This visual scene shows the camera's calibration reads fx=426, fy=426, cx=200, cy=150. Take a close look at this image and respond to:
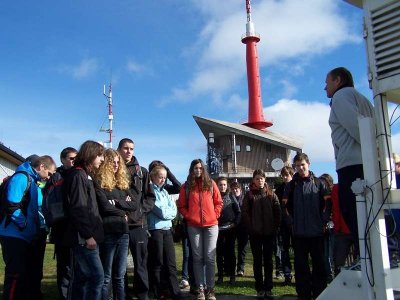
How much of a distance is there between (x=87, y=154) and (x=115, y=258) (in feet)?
4.52

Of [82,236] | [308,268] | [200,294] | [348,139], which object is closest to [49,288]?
[200,294]

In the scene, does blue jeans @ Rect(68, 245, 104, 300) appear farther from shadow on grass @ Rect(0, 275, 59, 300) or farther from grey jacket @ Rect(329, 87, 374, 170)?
grey jacket @ Rect(329, 87, 374, 170)

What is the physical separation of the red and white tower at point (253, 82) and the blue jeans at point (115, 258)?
35.8 m

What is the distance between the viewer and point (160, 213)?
6.36 metres

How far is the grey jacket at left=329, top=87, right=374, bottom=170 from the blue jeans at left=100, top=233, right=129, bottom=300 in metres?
2.75

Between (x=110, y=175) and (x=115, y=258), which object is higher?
(x=110, y=175)

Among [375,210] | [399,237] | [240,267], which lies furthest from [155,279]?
[375,210]

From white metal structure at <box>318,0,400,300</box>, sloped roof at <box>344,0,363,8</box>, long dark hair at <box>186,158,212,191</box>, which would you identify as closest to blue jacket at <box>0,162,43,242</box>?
long dark hair at <box>186,158,212,191</box>

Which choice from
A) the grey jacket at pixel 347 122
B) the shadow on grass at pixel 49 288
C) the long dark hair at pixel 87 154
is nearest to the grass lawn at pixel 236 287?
the shadow on grass at pixel 49 288

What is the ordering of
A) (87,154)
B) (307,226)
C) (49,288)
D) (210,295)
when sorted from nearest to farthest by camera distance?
(87,154)
(307,226)
(210,295)
(49,288)

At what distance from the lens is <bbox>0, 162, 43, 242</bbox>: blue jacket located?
17.0 ft

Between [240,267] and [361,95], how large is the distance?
5.62m

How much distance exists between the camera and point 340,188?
3830mm

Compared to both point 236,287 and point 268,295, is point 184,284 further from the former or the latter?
point 268,295
